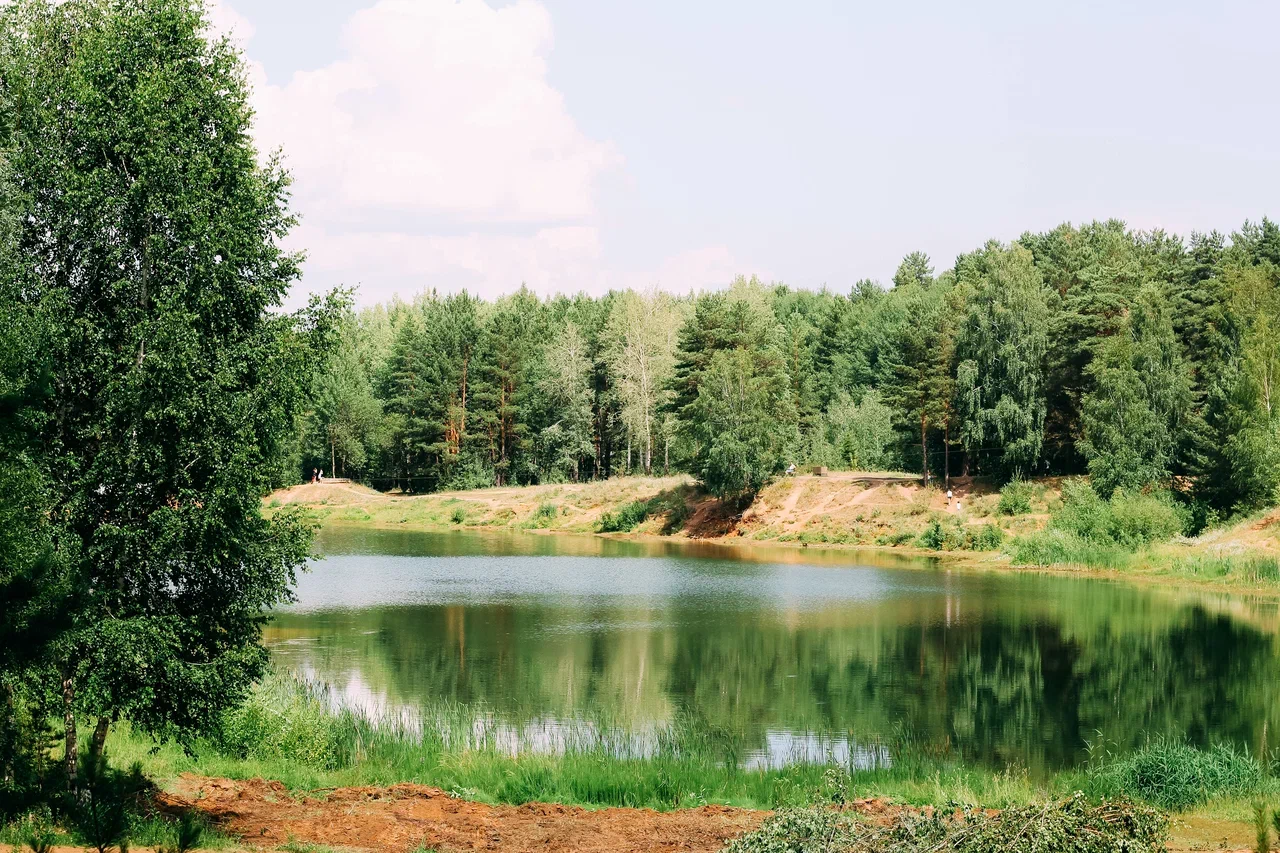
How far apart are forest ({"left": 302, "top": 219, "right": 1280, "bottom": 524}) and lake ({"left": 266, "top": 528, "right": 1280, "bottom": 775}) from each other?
1273 centimetres

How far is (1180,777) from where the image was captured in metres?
18.0

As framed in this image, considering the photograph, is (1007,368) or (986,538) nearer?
(986,538)

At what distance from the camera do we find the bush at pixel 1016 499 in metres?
65.6

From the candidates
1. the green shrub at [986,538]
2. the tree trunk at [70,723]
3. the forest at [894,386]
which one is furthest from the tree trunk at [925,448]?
the tree trunk at [70,723]

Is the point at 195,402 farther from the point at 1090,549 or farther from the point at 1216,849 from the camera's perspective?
the point at 1090,549

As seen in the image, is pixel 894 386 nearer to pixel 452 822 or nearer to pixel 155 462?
pixel 452 822

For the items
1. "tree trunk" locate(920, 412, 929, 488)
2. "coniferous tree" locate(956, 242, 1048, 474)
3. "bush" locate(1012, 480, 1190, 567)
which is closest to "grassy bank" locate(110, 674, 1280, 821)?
"bush" locate(1012, 480, 1190, 567)

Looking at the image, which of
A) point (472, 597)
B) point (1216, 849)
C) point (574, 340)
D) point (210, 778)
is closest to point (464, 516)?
point (574, 340)

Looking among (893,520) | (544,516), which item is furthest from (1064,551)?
(544,516)

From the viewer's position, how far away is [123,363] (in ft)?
47.6

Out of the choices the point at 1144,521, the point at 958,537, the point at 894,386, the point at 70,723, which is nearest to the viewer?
the point at 70,723

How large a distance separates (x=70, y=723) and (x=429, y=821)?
471cm

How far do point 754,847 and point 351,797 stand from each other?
301 inches

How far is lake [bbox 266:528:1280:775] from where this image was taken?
24.6 meters
